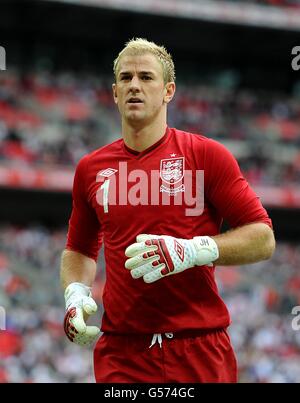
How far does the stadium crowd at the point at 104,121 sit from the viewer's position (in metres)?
19.0

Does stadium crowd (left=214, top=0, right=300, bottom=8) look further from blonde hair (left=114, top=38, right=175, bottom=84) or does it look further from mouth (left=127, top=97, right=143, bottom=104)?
mouth (left=127, top=97, right=143, bottom=104)

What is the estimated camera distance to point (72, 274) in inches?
172

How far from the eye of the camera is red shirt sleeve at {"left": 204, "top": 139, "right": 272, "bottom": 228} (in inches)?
150

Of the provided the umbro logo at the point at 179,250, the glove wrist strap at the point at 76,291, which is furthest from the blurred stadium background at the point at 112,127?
the umbro logo at the point at 179,250

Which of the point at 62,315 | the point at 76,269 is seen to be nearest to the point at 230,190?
the point at 76,269

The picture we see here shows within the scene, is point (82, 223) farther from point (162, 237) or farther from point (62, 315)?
point (62, 315)

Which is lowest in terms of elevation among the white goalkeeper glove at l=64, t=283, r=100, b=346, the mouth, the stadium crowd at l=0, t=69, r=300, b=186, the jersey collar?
the white goalkeeper glove at l=64, t=283, r=100, b=346

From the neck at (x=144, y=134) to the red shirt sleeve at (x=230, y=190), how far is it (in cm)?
31

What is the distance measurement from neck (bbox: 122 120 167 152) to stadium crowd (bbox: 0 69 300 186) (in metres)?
14.2

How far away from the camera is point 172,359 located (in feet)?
12.6

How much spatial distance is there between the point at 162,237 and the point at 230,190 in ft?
1.24

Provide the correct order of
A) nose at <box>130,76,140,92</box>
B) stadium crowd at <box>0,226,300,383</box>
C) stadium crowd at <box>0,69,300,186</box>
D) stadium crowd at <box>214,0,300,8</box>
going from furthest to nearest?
stadium crowd at <box>214,0,300,8</box> < stadium crowd at <box>0,69,300,186</box> < stadium crowd at <box>0,226,300,383</box> < nose at <box>130,76,140,92</box>

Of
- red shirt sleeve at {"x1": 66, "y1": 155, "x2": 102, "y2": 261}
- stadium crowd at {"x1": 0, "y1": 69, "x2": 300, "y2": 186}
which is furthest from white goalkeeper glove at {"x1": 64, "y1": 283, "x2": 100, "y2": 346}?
stadium crowd at {"x1": 0, "y1": 69, "x2": 300, "y2": 186}

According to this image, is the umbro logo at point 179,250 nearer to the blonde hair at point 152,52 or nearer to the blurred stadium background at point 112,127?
the blonde hair at point 152,52
